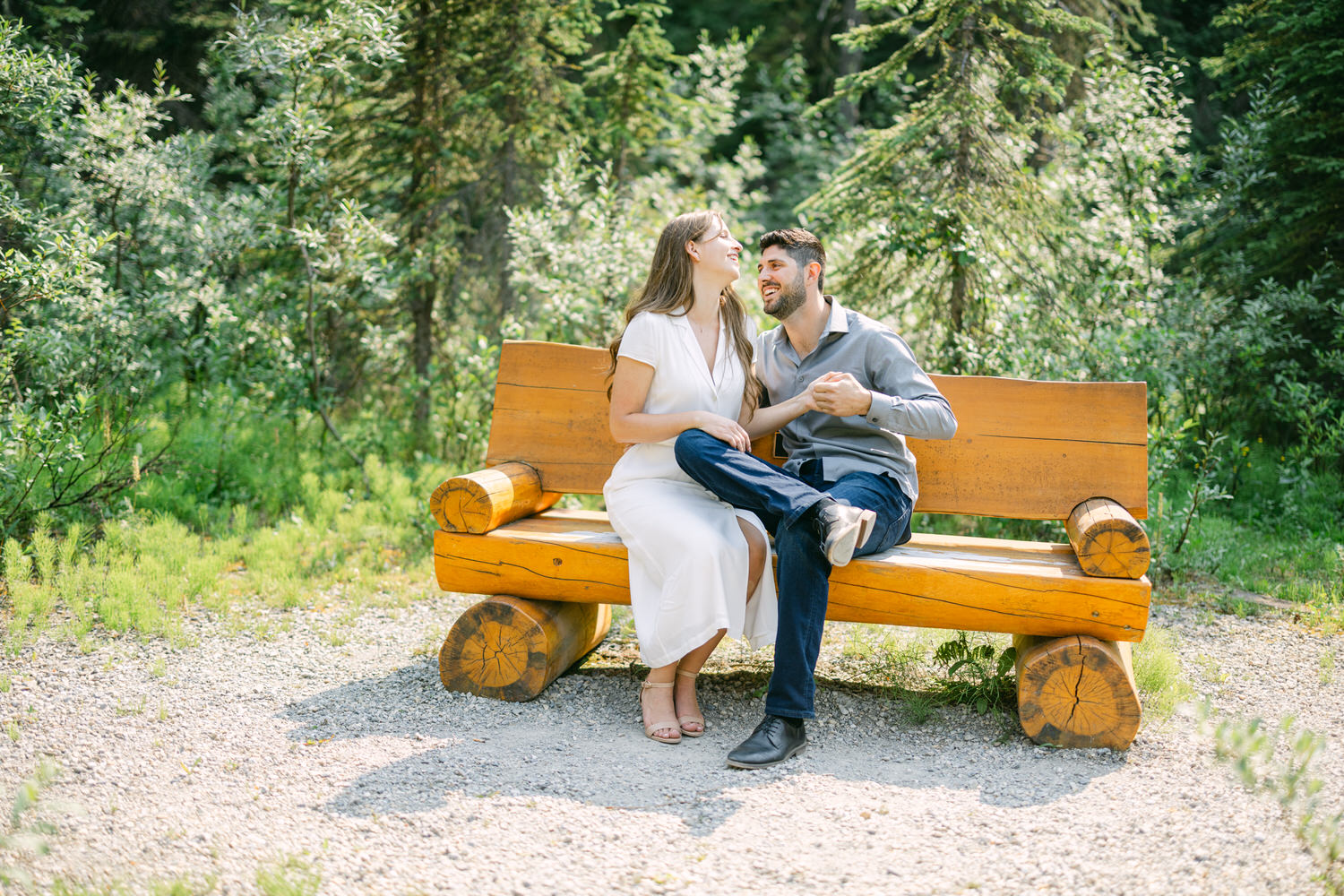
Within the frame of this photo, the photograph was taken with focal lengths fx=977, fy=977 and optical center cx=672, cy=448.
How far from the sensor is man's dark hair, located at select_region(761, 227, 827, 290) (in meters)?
3.52

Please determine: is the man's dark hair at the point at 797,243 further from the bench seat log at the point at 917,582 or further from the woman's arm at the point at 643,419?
the bench seat log at the point at 917,582

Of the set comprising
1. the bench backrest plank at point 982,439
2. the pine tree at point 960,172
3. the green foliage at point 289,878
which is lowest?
the green foliage at point 289,878

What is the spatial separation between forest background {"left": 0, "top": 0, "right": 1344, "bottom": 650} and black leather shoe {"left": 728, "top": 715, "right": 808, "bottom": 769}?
2.47 metres


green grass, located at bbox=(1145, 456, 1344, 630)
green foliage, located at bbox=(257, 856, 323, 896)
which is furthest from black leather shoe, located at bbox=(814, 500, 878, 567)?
green grass, located at bbox=(1145, 456, 1344, 630)

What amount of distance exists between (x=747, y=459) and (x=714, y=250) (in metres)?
0.78

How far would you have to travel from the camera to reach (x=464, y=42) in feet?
22.6

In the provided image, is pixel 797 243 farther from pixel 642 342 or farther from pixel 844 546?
pixel 844 546

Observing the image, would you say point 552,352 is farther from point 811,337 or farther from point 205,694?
point 205,694

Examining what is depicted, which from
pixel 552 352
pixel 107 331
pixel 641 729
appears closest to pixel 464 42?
pixel 107 331

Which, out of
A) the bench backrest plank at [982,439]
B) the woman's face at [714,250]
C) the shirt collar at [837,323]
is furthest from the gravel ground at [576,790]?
the woman's face at [714,250]

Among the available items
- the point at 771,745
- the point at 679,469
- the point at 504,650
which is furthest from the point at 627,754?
the point at 679,469

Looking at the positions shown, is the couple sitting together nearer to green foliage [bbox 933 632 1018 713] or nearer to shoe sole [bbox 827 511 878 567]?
shoe sole [bbox 827 511 878 567]

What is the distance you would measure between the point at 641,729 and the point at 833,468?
1118 millimetres

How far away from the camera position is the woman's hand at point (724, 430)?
3.28 m
